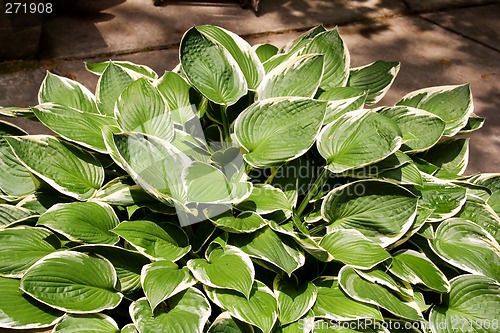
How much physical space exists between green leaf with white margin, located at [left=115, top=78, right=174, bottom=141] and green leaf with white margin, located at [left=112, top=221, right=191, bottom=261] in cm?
30

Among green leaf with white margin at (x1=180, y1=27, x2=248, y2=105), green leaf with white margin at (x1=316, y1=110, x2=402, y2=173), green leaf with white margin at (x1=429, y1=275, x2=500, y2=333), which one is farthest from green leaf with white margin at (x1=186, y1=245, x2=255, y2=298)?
green leaf with white margin at (x1=429, y1=275, x2=500, y2=333)

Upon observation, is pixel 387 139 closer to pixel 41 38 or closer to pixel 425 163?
pixel 425 163

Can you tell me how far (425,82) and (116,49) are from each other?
6.51ft

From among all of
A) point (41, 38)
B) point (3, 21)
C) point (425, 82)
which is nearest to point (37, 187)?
point (3, 21)

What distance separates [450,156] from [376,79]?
0.40 metres

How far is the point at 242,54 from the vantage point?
2.20 m

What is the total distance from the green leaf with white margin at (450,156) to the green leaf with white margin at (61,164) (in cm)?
120

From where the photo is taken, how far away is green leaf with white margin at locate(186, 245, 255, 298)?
1729mm

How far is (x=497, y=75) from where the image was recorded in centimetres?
427

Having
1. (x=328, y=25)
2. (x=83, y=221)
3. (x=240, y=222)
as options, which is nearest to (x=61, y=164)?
(x=83, y=221)

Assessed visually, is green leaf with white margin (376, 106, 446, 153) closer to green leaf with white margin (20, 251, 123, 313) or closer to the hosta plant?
the hosta plant

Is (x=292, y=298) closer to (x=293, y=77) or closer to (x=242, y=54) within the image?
(x=293, y=77)

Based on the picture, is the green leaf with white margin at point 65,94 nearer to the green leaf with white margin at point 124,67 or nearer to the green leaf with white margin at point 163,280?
the green leaf with white margin at point 124,67

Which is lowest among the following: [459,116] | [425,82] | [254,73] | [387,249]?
[425,82]
